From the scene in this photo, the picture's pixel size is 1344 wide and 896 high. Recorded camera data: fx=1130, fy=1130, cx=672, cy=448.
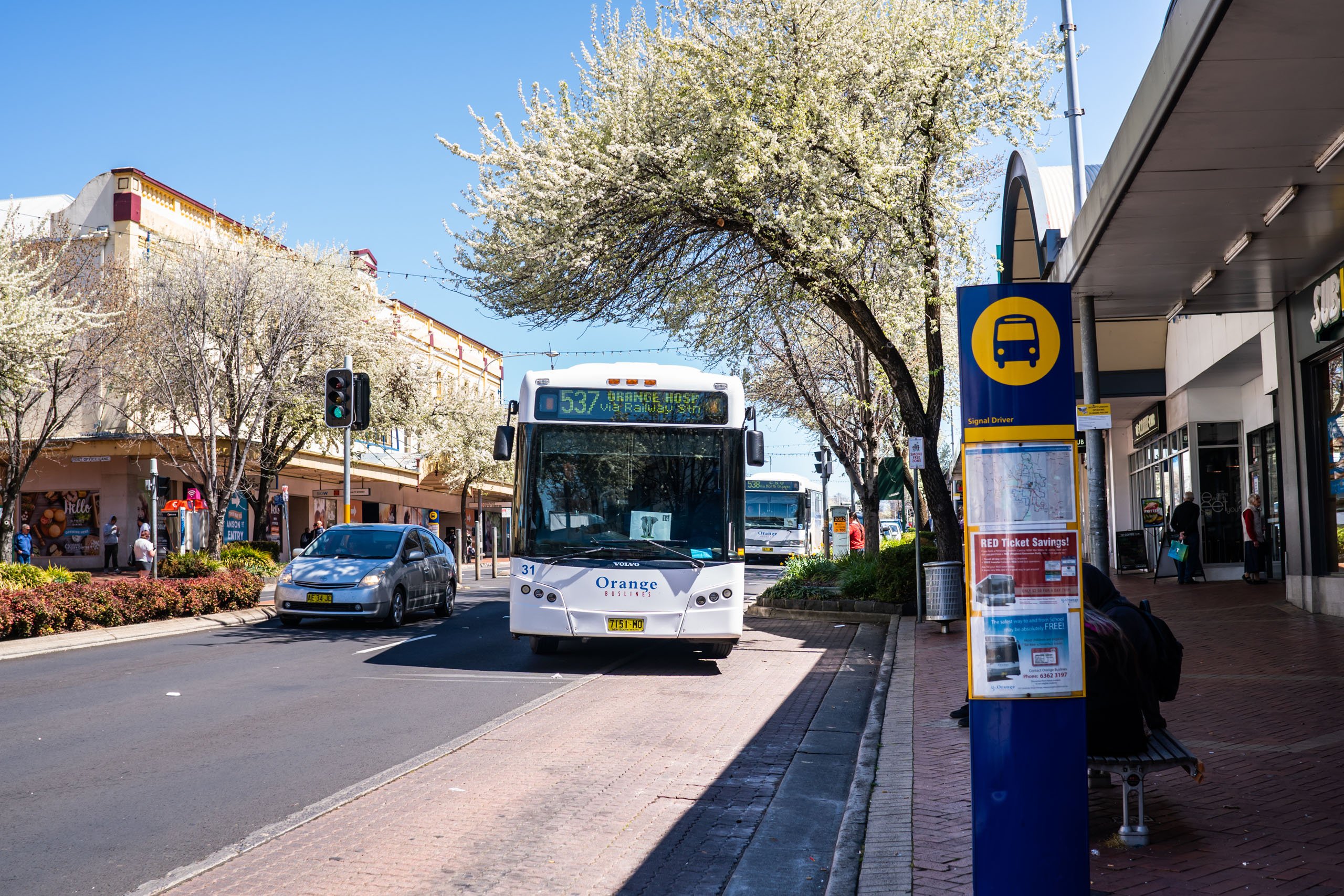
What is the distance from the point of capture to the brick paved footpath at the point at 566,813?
507 centimetres

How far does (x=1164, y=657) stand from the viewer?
5832 mm

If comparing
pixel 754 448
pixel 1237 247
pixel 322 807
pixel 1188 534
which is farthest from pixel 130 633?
pixel 1188 534

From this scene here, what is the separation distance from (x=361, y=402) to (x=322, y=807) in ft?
47.0

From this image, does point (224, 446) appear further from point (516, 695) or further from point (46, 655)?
point (516, 695)

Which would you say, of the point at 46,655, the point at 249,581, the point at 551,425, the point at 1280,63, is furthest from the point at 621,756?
the point at 249,581

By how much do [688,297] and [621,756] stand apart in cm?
1095

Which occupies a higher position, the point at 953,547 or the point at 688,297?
the point at 688,297

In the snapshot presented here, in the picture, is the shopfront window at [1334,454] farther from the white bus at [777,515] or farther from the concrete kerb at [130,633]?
the white bus at [777,515]

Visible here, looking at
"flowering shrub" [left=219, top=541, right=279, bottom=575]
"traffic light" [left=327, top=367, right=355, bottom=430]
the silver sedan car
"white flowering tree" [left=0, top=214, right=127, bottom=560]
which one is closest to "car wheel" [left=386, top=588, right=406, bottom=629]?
the silver sedan car

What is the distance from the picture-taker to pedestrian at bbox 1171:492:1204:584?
21969 millimetres

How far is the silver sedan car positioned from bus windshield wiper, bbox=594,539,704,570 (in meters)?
5.96

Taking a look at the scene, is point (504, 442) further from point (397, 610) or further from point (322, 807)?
point (322, 807)

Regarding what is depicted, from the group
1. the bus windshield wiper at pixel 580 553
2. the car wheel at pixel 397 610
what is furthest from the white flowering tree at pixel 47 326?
the bus windshield wiper at pixel 580 553

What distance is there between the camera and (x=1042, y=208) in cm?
1493
